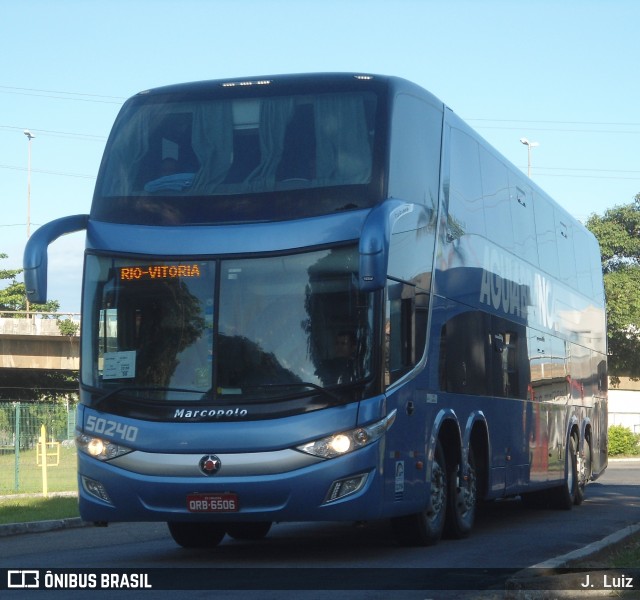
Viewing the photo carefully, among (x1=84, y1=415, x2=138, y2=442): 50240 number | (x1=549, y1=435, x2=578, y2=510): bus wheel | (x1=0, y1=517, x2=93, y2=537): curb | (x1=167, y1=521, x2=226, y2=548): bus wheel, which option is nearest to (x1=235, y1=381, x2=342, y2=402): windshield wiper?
(x1=84, y1=415, x2=138, y2=442): 50240 number

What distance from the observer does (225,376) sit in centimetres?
1066

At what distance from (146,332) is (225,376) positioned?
0.85m

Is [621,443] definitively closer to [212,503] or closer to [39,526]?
[39,526]

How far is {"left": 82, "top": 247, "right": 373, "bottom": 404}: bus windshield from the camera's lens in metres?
10.6

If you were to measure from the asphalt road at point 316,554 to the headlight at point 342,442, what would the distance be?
96 cm

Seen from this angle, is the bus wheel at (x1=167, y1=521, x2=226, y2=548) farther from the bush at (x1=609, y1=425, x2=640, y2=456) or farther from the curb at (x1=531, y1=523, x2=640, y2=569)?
the bush at (x1=609, y1=425, x2=640, y2=456)

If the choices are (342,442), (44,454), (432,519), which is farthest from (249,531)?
(44,454)

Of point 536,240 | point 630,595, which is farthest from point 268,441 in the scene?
point 536,240

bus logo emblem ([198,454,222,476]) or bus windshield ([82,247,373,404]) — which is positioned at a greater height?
bus windshield ([82,247,373,404])

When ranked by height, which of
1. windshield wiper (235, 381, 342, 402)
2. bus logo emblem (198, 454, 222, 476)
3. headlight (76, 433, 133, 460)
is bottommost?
bus logo emblem (198, 454, 222, 476)

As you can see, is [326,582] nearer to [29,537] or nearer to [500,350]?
[500,350]

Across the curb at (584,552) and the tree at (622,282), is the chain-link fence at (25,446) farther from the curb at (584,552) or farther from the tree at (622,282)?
the tree at (622,282)

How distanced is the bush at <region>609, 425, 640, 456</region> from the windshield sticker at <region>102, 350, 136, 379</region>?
42087mm

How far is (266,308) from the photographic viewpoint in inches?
424
